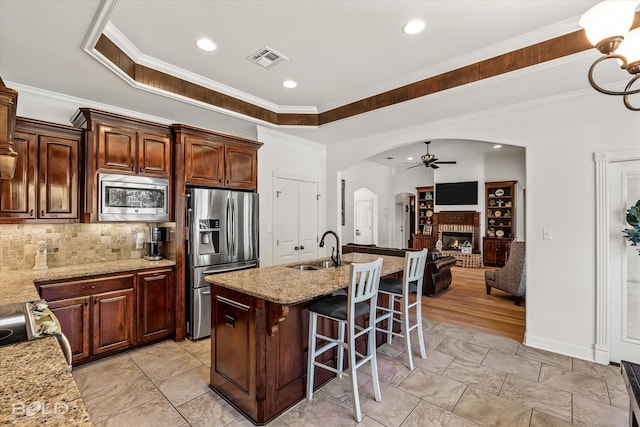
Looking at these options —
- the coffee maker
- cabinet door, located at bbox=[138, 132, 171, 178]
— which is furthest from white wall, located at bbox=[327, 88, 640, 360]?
the coffee maker

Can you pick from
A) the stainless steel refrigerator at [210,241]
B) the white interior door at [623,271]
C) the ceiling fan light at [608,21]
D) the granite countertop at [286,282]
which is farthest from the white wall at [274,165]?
the white interior door at [623,271]

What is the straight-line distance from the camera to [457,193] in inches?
340

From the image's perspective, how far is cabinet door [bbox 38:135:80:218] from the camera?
9.41 ft

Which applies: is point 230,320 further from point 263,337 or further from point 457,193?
point 457,193

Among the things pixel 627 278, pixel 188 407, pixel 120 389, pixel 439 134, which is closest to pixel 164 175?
pixel 120 389

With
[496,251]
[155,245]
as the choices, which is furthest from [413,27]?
[496,251]

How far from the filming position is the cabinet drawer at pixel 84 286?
2667 mm

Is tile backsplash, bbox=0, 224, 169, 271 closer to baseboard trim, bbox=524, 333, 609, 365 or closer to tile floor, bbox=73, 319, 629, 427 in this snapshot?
tile floor, bbox=73, 319, 629, 427

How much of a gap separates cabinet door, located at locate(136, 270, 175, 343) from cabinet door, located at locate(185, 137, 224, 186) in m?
1.13

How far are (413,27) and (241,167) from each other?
2.56m

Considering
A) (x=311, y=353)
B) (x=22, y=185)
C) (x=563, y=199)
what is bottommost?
(x=311, y=353)

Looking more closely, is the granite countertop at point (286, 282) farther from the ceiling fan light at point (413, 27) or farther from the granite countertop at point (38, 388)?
the ceiling fan light at point (413, 27)

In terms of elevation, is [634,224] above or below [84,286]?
above

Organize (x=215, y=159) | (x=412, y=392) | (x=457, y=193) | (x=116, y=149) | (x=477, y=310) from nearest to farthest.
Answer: (x=412, y=392) < (x=116, y=149) < (x=215, y=159) < (x=477, y=310) < (x=457, y=193)
